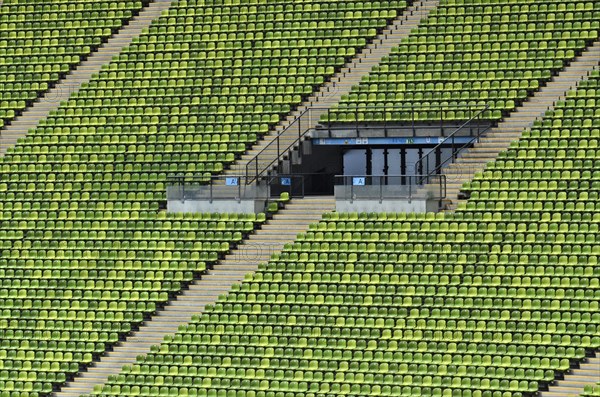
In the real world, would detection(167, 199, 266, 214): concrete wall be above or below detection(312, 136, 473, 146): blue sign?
below

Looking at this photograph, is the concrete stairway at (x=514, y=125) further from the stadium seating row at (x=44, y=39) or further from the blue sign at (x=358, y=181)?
the stadium seating row at (x=44, y=39)

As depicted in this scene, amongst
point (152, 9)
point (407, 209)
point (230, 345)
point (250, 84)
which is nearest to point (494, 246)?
point (407, 209)

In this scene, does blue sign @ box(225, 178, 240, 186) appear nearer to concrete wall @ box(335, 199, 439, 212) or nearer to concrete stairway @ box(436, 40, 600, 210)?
concrete wall @ box(335, 199, 439, 212)

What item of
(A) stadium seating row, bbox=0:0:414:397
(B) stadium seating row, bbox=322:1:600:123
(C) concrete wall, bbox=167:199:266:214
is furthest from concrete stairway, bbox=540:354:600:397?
(C) concrete wall, bbox=167:199:266:214

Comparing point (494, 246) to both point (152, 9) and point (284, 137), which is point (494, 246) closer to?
point (284, 137)

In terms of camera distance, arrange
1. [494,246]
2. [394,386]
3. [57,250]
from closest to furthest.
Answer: [394,386] → [494,246] → [57,250]

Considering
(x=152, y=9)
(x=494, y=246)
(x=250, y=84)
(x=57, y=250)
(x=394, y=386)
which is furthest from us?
(x=152, y=9)

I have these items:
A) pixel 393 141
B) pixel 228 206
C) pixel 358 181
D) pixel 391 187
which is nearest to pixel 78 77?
Result: pixel 228 206
